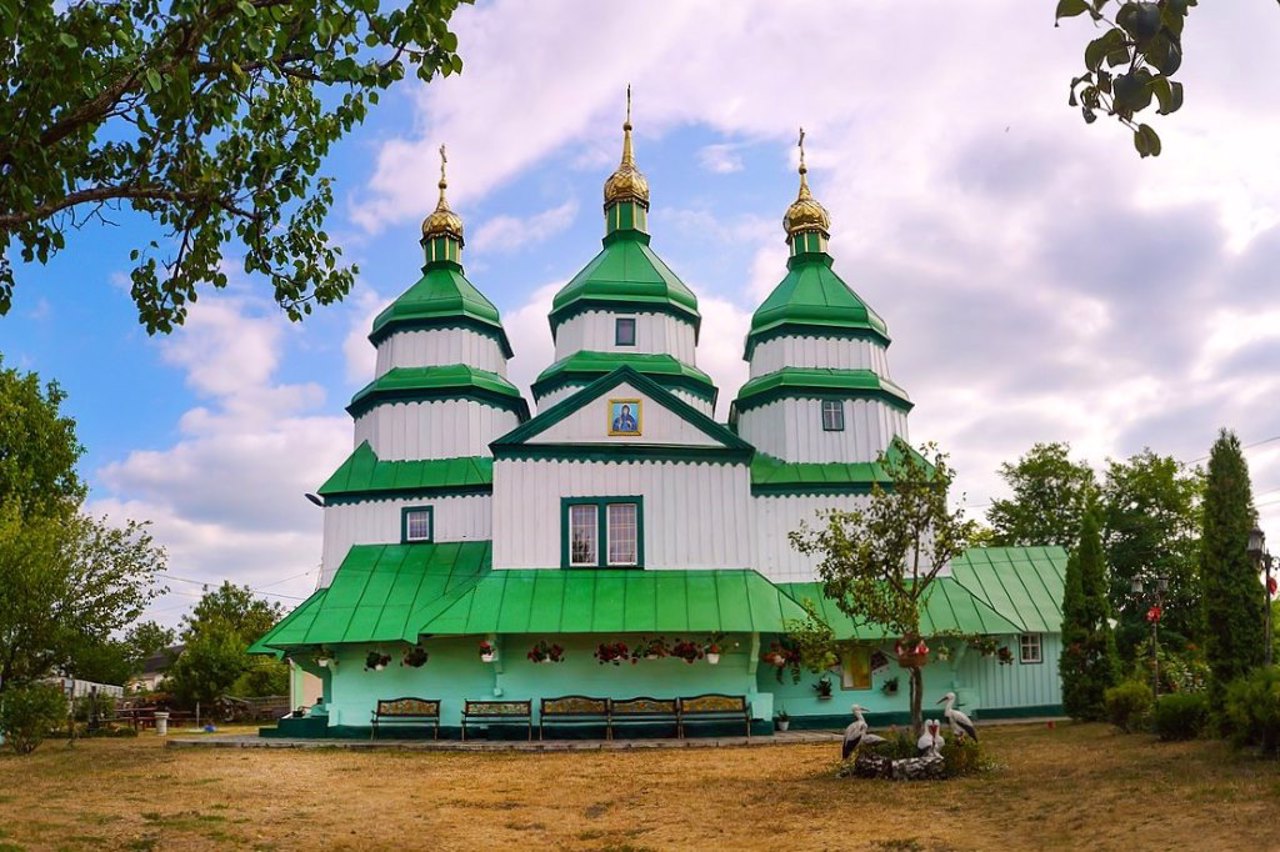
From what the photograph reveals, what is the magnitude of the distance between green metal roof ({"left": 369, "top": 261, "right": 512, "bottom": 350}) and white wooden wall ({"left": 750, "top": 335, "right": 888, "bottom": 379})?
7.47 metres

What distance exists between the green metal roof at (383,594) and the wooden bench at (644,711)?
13.5 ft

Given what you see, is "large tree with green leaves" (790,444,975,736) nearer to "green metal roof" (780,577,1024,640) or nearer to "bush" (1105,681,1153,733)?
"bush" (1105,681,1153,733)

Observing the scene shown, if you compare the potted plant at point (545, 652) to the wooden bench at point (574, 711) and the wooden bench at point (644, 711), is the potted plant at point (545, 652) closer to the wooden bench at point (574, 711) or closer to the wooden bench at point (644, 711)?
the wooden bench at point (574, 711)

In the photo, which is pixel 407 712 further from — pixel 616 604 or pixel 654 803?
pixel 654 803

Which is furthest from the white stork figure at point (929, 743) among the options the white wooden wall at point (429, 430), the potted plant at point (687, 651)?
the white wooden wall at point (429, 430)

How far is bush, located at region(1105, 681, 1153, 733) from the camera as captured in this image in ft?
60.5

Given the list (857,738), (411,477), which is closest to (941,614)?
(857,738)

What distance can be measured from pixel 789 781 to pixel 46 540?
19.9m

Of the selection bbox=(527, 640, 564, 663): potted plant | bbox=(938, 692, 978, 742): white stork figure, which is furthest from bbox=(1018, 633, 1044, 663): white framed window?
bbox=(938, 692, 978, 742): white stork figure

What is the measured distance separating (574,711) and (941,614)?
8.60 meters

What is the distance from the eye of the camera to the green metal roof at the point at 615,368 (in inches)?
1112

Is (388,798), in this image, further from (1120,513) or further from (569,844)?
(1120,513)

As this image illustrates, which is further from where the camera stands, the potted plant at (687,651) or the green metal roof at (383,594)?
the green metal roof at (383,594)

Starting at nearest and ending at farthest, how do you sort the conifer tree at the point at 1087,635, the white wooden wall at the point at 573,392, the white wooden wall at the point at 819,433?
the conifer tree at the point at 1087,635 → the white wooden wall at the point at 819,433 → the white wooden wall at the point at 573,392
